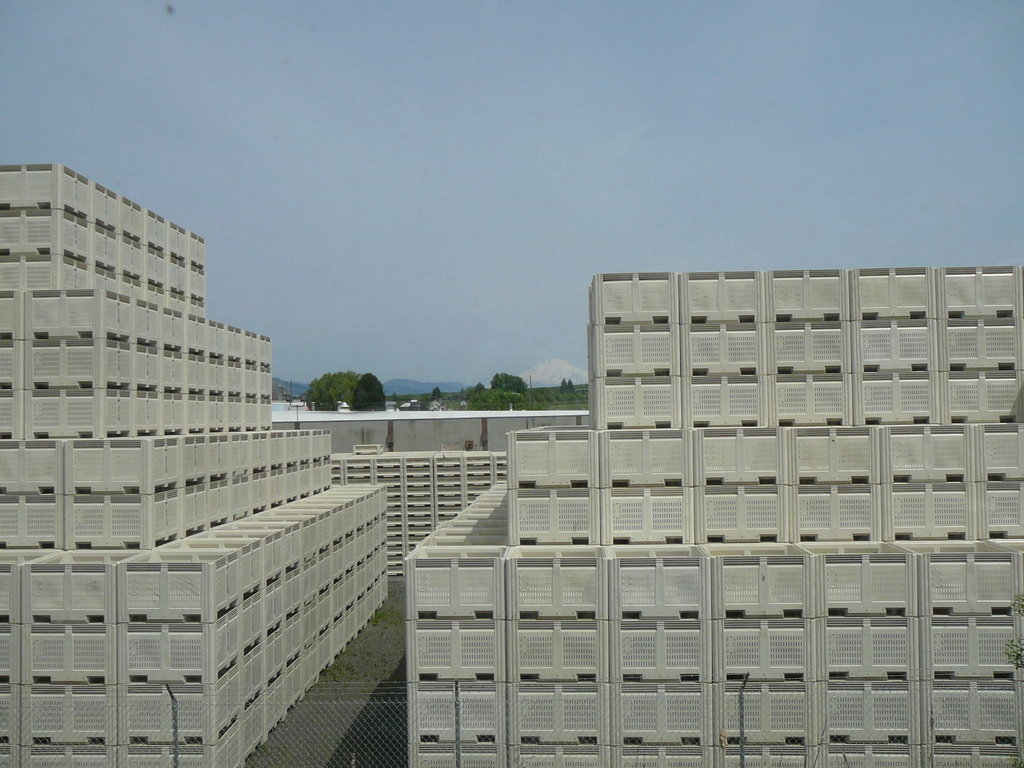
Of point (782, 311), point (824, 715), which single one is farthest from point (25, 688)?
point (782, 311)

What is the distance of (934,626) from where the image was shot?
8.18 metres

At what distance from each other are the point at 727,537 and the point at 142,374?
8905mm

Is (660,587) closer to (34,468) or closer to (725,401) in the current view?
(725,401)

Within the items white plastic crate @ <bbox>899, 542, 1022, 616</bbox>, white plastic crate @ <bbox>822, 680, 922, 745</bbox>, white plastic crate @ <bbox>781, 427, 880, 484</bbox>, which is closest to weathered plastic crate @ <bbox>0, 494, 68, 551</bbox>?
white plastic crate @ <bbox>781, 427, 880, 484</bbox>

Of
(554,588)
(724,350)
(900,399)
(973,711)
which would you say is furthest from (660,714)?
(900,399)

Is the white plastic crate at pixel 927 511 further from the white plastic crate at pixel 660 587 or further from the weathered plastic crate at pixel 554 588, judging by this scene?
the weathered plastic crate at pixel 554 588

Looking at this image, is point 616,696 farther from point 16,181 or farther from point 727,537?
point 16,181

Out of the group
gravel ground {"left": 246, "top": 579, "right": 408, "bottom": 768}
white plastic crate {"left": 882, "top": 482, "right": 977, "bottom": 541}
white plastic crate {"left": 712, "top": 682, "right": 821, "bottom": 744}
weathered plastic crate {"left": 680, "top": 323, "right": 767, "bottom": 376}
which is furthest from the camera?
gravel ground {"left": 246, "top": 579, "right": 408, "bottom": 768}

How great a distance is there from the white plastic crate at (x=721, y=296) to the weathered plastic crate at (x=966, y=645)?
4325mm

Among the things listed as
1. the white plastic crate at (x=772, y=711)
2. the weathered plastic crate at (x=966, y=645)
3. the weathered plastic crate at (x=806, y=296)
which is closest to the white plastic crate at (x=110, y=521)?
the white plastic crate at (x=772, y=711)

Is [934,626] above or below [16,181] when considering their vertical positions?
below

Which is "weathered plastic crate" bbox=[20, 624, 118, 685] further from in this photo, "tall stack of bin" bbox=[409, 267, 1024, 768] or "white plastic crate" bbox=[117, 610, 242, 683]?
"tall stack of bin" bbox=[409, 267, 1024, 768]

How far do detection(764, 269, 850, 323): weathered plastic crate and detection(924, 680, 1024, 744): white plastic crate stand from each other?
185 inches

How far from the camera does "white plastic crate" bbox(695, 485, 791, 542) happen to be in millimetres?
8875
